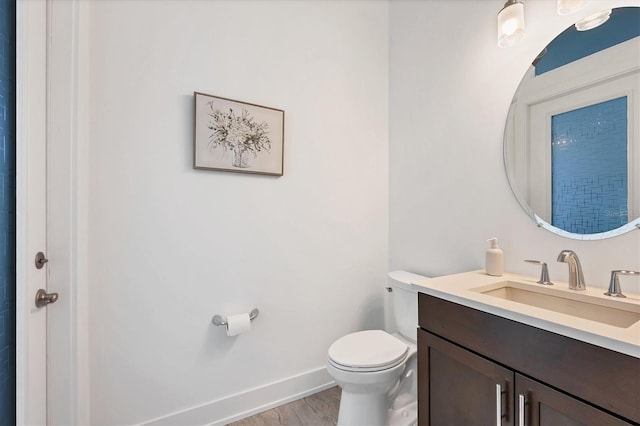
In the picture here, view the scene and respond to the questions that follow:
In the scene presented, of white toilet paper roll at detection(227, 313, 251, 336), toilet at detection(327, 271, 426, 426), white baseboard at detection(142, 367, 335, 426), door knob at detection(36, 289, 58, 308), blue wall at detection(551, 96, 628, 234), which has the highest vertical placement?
blue wall at detection(551, 96, 628, 234)

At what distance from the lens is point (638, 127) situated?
1010 millimetres

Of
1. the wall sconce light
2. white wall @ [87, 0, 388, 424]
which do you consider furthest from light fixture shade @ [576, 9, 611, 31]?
white wall @ [87, 0, 388, 424]

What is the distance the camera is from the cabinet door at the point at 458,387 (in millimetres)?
876

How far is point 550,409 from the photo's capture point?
78 cm

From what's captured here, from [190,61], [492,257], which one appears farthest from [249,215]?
[492,257]

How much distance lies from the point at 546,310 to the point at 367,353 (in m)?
0.79

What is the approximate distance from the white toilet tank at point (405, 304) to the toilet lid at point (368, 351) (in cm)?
15

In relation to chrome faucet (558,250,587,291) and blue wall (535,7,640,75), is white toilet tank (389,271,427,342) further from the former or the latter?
blue wall (535,7,640,75)

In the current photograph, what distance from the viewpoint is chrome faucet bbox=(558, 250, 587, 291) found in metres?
1.06

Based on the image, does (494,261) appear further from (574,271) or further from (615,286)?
(615,286)

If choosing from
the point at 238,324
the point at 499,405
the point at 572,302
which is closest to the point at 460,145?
the point at 572,302

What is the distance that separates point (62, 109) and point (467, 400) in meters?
1.85

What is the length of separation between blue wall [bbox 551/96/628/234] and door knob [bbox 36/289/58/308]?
6.65 feet

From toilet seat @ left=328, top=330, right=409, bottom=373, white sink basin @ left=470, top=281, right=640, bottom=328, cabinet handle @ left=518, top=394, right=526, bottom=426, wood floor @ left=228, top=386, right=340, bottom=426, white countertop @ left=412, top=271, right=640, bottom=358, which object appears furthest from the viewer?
wood floor @ left=228, top=386, right=340, bottom=426
